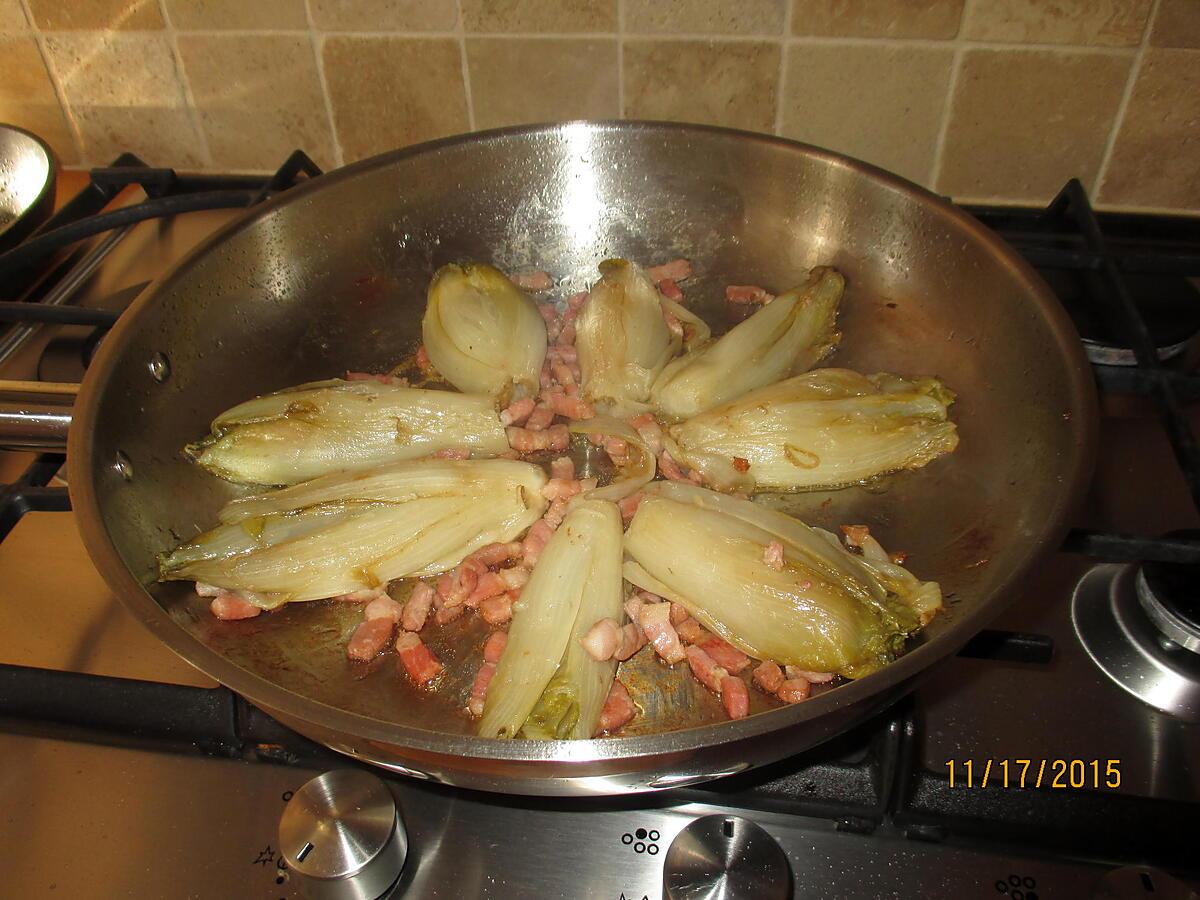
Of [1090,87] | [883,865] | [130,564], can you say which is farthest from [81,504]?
[1090,87]

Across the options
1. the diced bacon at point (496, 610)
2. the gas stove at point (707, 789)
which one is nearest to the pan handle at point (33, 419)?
the gas stove at point (707, 789)

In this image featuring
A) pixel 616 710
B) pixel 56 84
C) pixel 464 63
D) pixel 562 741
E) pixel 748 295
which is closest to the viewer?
pixel 562 741

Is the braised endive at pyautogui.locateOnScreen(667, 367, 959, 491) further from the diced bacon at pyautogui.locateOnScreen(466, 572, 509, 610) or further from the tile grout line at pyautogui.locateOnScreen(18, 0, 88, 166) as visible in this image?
the tile grout line at pyautogui.locateOnScreen(18, 0, 88, 166)

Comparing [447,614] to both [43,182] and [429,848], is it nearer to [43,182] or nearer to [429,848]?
[429,848]

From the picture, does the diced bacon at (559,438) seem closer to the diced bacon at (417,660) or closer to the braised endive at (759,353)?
the braised endive at (759,353)

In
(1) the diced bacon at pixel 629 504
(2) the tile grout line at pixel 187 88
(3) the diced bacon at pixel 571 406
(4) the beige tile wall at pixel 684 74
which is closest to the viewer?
(1) the diced bacon at pixel 629 504

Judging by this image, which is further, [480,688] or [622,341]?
[622,341]

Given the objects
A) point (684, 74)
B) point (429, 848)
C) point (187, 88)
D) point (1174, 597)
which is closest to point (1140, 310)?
point (1174, 597)
